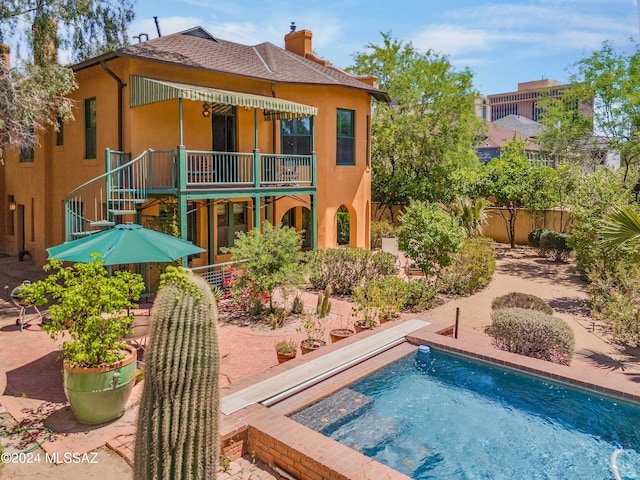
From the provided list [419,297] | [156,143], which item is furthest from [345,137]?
[419,297]

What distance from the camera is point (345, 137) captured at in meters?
20.2

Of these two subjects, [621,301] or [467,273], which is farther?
[467,273]

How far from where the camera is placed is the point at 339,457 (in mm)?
6016

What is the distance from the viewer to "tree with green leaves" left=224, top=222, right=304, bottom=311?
12.7 metres

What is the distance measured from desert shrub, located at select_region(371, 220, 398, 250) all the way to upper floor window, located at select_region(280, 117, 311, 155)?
6920mm

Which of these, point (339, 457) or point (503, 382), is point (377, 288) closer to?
point (503, 382)

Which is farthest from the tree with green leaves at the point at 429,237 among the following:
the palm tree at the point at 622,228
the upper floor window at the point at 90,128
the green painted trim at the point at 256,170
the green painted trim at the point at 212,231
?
the upper floor window at the point at 90,128

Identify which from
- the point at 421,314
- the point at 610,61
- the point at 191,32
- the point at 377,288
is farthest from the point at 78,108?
the point at 610,61

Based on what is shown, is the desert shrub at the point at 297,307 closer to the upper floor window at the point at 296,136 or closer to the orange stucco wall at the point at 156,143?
the orange stucco wall at the point at 156,143

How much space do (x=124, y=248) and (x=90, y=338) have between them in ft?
10.0

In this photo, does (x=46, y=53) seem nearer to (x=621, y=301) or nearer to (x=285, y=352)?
(x=285, y=352)

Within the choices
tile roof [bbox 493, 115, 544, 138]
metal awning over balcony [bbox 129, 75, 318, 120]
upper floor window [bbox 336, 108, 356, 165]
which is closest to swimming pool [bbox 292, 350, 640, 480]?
metal awning over balcony [bbox 129, 75, 318, 120]

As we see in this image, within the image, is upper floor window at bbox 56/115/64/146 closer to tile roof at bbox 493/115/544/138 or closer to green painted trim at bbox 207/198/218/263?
green painted trim at bbox 207/198/218/263

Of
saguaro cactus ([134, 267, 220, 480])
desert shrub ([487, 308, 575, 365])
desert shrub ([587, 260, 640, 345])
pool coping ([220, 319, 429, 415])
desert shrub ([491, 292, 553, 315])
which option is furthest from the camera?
desert shrub ([491, 292, 553, 315])
